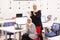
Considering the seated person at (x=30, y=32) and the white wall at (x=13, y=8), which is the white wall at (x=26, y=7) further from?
the seated person at (x=30, y=32)

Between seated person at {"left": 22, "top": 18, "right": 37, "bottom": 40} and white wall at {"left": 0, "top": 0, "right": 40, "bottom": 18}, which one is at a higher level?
white wall at {"left": 0, "top": 0, "right": 40, "bottom": 18}

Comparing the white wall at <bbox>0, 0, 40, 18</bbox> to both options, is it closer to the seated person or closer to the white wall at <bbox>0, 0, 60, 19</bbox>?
the white wall at <bbox>0, 0, 60, 19</bbox>

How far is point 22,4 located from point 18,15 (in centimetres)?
A: 77

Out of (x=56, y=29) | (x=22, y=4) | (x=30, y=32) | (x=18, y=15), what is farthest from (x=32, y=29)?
(x=22, y=4)

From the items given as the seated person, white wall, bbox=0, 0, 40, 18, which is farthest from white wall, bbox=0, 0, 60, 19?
the seated person

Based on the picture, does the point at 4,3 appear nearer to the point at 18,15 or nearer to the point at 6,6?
the point at 6,6

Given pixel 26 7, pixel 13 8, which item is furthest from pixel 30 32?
pixel 26 7

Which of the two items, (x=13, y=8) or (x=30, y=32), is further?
(x=13, y=8)

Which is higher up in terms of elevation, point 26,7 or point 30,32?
point 26,7

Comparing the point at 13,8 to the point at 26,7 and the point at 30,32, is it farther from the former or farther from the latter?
the point at 30,32

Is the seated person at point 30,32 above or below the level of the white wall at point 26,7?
below

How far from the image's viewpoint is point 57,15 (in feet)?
29.8

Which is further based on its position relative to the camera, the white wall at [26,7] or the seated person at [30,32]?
the white wall at [26,7]

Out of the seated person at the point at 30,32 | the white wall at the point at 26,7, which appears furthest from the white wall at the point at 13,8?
the seated person at the point at 30,32
